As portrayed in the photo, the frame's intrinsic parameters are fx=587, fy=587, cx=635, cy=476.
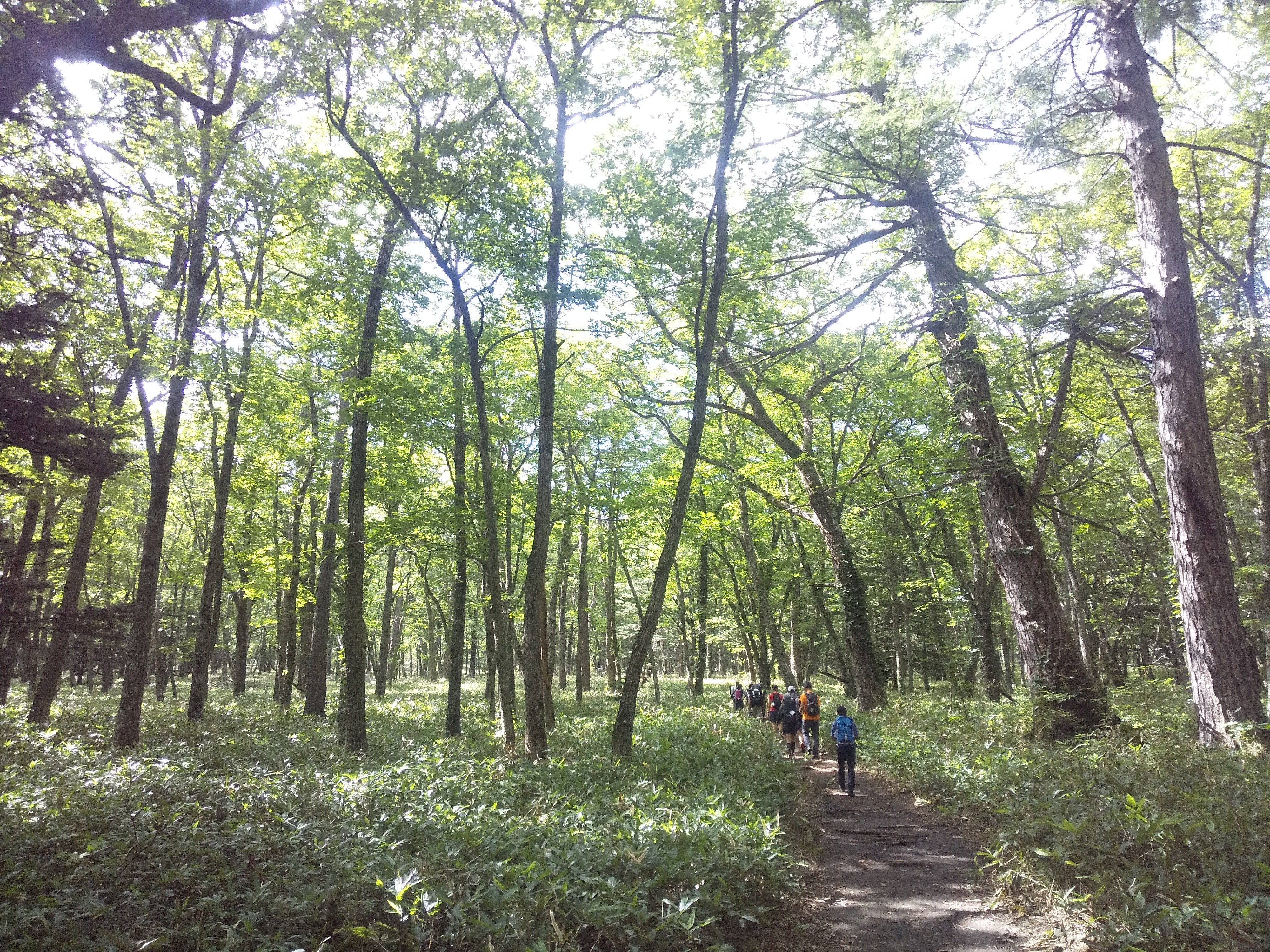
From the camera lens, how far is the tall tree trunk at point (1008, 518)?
981 centimetres

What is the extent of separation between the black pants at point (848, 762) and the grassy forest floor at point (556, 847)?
41.0 inches

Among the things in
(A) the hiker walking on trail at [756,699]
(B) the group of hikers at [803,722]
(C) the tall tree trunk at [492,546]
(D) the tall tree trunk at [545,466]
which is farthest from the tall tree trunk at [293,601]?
(B) the group of hikers at [803,722]

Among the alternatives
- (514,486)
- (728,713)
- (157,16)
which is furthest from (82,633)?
(728,713)

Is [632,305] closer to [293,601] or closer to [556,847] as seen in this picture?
[556,847]

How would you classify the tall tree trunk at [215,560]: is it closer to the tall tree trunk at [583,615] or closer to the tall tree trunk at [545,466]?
the tall tree trunk at [545,466]

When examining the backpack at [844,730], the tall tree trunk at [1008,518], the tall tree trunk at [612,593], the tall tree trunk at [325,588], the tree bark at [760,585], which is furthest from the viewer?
the tall tree trunk at [612,593]

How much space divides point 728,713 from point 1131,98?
56.2 ft

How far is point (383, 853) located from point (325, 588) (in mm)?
13958

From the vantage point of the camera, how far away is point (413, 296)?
45.5 ft

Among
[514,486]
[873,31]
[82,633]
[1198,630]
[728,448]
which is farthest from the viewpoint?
[728,448]

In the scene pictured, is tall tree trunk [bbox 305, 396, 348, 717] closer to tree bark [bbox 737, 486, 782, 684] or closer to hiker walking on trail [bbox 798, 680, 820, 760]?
tree bark [bbox 737, 486, 782, 684]

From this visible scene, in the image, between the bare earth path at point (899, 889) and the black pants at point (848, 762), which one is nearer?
the bare earth path at point (899, 889)

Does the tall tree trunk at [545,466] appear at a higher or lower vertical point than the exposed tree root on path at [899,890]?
higher

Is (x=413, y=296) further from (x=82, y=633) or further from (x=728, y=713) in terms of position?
(x=728, y=713)
